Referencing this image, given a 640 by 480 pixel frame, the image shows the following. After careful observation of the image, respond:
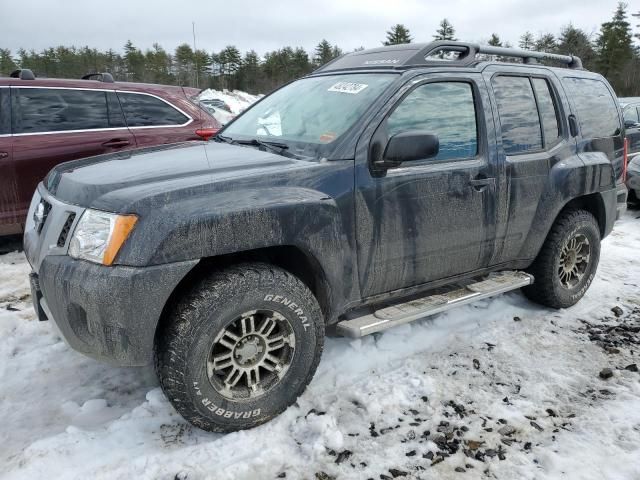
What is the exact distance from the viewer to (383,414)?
271 cm

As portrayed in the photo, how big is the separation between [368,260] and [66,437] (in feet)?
5.85

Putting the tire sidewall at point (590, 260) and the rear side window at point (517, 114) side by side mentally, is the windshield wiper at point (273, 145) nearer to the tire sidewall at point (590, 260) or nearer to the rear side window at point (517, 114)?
the rear side window at point (517, 114)

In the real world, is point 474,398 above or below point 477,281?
below

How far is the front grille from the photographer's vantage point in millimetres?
2359

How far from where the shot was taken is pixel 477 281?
377cm

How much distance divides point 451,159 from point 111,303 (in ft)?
7.06

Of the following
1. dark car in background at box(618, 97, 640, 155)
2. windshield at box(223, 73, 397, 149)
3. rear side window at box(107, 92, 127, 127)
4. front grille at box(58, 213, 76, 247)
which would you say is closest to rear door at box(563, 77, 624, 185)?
windshield at box(223, 73, 397, 149)

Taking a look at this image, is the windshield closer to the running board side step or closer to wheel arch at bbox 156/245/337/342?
wheel arch at bbox 156/245/337/342

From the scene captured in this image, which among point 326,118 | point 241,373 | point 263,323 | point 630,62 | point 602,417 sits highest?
point 630,62

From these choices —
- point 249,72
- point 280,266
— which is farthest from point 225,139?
point 249,72

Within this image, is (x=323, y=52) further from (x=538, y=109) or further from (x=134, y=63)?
(x=538, y=109)

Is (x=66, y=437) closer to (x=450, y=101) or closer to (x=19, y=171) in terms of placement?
(x=450, y=101)

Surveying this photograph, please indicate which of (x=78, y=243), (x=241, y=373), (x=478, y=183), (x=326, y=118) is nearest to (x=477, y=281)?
(x=478, y=183)

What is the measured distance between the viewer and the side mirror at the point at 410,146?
105 inches
